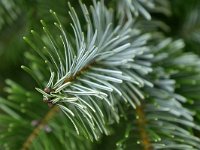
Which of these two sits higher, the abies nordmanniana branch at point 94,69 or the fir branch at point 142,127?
the abies nordmanniana branch at point 94,69

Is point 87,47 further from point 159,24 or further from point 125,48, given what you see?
point 159,24

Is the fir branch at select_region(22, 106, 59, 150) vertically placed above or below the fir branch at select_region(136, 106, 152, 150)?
above

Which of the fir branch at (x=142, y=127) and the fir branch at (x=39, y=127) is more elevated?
the fir branch at (x=39, y=127)

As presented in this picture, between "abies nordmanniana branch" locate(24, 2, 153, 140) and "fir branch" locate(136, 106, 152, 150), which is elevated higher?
"abies nordmanniana branch" locate(24, 2, 153, 140)

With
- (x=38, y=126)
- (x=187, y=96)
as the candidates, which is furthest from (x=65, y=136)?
(x=187, y=96)

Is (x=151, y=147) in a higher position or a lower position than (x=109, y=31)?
lower
